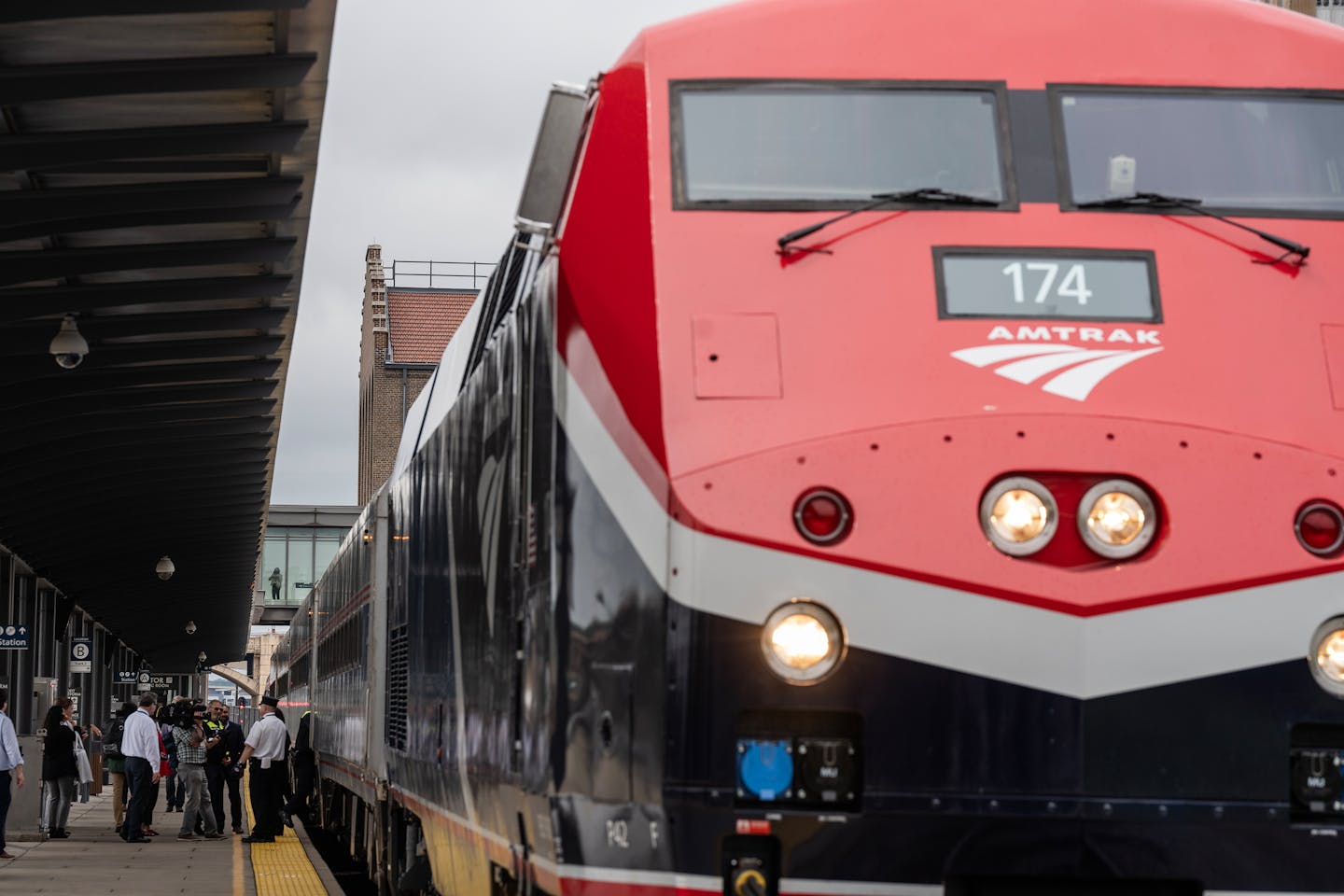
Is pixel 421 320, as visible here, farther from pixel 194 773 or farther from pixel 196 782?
pixel 194 773

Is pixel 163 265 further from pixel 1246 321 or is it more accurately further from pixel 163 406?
pixel 1246 321

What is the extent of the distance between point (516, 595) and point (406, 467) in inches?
219

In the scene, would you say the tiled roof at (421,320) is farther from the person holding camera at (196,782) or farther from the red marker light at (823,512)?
the red marker light at (823,512)

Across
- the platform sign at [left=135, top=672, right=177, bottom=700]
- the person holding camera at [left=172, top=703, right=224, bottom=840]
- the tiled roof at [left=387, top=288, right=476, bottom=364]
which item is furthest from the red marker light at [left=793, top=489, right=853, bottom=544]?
the tiled roof at [left=387, top=288, right=476, bottom=364]

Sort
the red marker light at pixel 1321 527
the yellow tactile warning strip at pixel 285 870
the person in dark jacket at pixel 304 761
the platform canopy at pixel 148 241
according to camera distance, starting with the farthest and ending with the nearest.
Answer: the person in dark jacket at pixel 304 761 < the yellow tactile warning strip at pixel 285 870 < the platform canopy at pixel 148 241 < the red marker light at pixel 1321 527

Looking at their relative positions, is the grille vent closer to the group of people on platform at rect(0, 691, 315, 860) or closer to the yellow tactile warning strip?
the yellow tactile warning strip

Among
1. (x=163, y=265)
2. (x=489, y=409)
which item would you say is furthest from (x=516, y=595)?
(x=163, y=265)

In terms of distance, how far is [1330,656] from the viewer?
5.29 metres

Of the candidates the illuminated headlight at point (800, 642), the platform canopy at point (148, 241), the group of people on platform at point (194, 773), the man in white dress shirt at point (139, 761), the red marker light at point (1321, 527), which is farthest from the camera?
the group of people on platform at point (194, 773)

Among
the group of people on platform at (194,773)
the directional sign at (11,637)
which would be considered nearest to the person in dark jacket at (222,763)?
the group of people on platform at (194,773)

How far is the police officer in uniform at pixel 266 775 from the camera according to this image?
22766 millimetres

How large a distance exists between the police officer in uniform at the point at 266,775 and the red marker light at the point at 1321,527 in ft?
60.9

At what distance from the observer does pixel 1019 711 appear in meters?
5.19

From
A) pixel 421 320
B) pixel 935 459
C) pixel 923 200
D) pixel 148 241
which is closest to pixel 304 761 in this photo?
pixel 148 241
